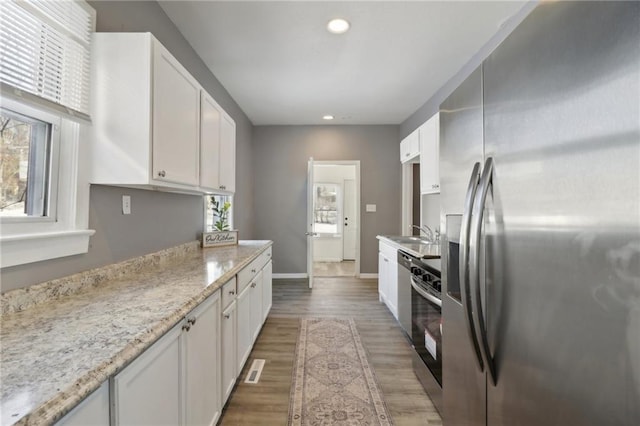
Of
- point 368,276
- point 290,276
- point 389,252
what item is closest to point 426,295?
point 389,252

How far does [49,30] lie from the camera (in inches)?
48.8

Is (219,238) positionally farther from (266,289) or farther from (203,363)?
(203,363)

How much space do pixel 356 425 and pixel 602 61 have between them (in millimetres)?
1961

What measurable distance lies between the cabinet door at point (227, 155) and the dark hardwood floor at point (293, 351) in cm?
156

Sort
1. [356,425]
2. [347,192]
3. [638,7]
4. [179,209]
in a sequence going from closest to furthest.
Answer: [638,7] → [356,425] → [179,209] → [347,192]

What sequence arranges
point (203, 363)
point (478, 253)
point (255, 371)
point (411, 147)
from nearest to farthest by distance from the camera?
point (478, 253)
point (203, 363)
point (255, 371)
point (411, 147)

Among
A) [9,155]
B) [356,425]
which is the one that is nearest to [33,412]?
[9,155]

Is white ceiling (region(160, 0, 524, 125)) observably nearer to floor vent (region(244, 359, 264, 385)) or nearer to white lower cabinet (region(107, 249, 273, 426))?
white lower cabinet (region(107, 249, 273, 426))

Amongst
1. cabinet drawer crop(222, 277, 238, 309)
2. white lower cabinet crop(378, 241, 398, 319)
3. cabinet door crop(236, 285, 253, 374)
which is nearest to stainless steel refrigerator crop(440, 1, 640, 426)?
cabinet drawer crop(222, 277, 238, 309)

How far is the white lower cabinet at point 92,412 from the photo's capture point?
647mm

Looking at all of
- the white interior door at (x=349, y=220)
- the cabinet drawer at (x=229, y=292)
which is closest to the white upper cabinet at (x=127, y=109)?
the cabinet drawer at (x=229, y=292)

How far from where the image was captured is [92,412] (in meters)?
0.72

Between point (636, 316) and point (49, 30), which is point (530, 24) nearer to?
point (636, 316)

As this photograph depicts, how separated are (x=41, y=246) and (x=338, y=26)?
95.0 inches
